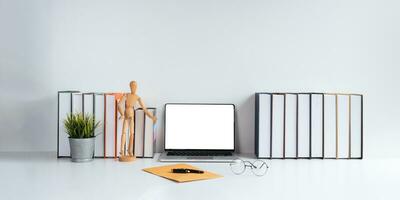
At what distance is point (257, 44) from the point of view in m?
1.83

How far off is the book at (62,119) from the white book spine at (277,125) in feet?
2.68

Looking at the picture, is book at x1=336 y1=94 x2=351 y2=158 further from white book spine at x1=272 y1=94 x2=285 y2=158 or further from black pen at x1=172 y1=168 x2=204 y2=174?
black pen at x1=172 y1=168 x2=204 y2=174

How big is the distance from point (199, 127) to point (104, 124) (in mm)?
387

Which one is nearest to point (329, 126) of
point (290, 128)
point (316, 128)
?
point (316, 128)

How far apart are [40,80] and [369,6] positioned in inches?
56.7

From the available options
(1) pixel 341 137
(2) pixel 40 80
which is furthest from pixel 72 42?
(1) pixel 341 137

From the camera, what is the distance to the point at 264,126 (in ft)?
5.65

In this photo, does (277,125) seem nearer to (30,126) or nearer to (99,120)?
(99,120)

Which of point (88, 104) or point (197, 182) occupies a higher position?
point (88, 104)

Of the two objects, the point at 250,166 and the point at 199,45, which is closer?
the point at 250,166

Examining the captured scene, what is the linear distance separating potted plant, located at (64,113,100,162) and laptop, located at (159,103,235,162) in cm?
30

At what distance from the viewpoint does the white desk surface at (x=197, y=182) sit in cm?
118

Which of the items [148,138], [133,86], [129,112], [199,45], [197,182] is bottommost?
[197,182]

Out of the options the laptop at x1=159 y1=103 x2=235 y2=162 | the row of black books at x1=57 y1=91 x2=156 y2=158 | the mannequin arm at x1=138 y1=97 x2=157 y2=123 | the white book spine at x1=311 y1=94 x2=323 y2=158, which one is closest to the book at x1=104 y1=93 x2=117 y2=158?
the row of black books at x1=57 y1=91 x2=156 y2=158
